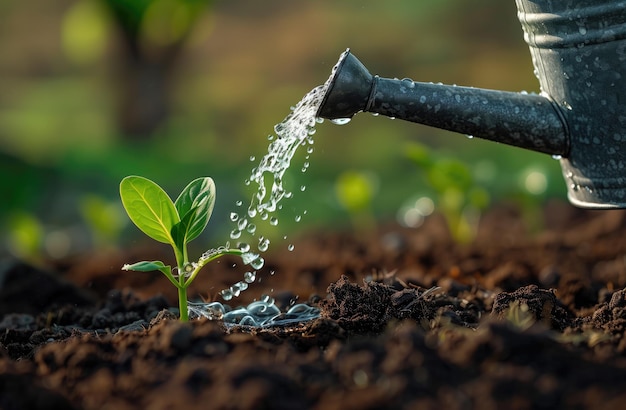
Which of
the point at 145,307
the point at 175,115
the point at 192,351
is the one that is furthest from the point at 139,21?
the point at 192,351

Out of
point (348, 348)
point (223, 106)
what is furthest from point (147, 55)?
point (348, 348)

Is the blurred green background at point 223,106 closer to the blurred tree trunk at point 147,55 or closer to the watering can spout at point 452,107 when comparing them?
the blurred tree trunk at point 147,55

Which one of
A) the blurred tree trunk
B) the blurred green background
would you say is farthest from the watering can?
the blurred tree trunk

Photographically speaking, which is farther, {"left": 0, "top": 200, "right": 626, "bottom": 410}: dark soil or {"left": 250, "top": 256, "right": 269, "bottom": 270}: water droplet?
{"left": 250, "top": 256, "right": 269, "bottom": 270}: water droplet

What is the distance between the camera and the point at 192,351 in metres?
1.43

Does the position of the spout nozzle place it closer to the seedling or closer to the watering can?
the watering can

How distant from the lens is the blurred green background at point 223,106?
5.70 m

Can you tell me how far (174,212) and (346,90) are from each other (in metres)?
0.46

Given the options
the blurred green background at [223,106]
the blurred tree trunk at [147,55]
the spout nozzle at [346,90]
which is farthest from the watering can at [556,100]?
the blurred tree trunk at [147,55]

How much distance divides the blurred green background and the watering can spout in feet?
4.49

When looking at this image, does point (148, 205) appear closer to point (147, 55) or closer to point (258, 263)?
point (258, 263)

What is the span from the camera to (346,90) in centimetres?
191

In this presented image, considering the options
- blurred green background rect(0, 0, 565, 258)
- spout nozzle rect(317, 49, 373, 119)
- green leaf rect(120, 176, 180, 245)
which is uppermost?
spout nozzle rect(317, 49, 373, 119)

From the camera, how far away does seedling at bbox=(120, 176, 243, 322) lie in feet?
6.13
